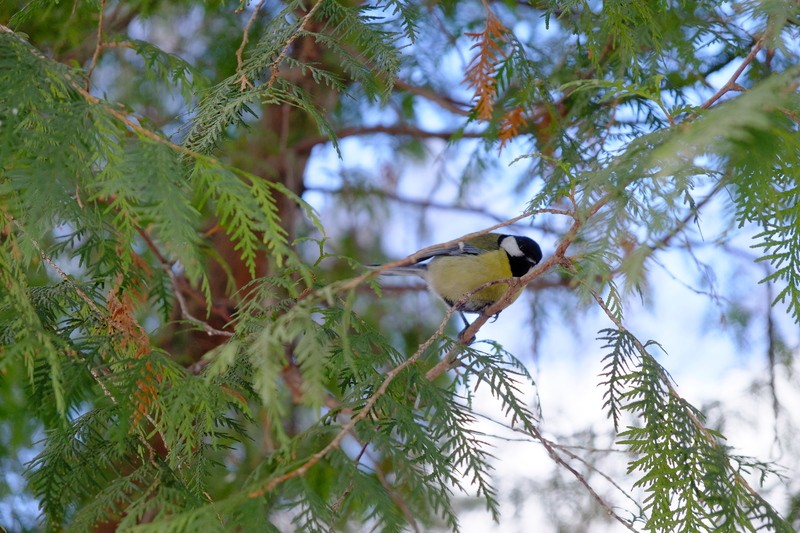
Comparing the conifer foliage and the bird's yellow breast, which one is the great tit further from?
the conifer foliage

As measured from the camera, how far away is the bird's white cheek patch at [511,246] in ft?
9.62

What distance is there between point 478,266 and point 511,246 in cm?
17

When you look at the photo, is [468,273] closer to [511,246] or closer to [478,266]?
[478,266]

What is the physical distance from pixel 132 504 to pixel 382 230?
2.58m

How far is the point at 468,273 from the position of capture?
2918mm

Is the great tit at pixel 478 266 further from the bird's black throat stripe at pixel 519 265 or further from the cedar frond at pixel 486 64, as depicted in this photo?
the cedar frond at pixel 486 64

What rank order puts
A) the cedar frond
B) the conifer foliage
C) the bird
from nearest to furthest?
the conifer foliage → the cedar frond → the bird

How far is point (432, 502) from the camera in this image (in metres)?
1.21

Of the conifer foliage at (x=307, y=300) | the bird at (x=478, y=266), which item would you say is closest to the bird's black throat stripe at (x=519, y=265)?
the bird at (x=478, y=266)

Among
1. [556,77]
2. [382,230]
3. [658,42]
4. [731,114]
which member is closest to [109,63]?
[382,230]

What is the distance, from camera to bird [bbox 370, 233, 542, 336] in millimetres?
2881

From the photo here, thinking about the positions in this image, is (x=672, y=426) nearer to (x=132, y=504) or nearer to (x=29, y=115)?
(x=132, y=504)

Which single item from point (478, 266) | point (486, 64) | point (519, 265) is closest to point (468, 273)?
point (478, 266)

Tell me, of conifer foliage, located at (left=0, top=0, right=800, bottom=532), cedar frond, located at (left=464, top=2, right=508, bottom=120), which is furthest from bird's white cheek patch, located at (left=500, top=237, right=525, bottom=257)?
cedar frond, located at (left=464, top=2, right=508, bottom=120)
